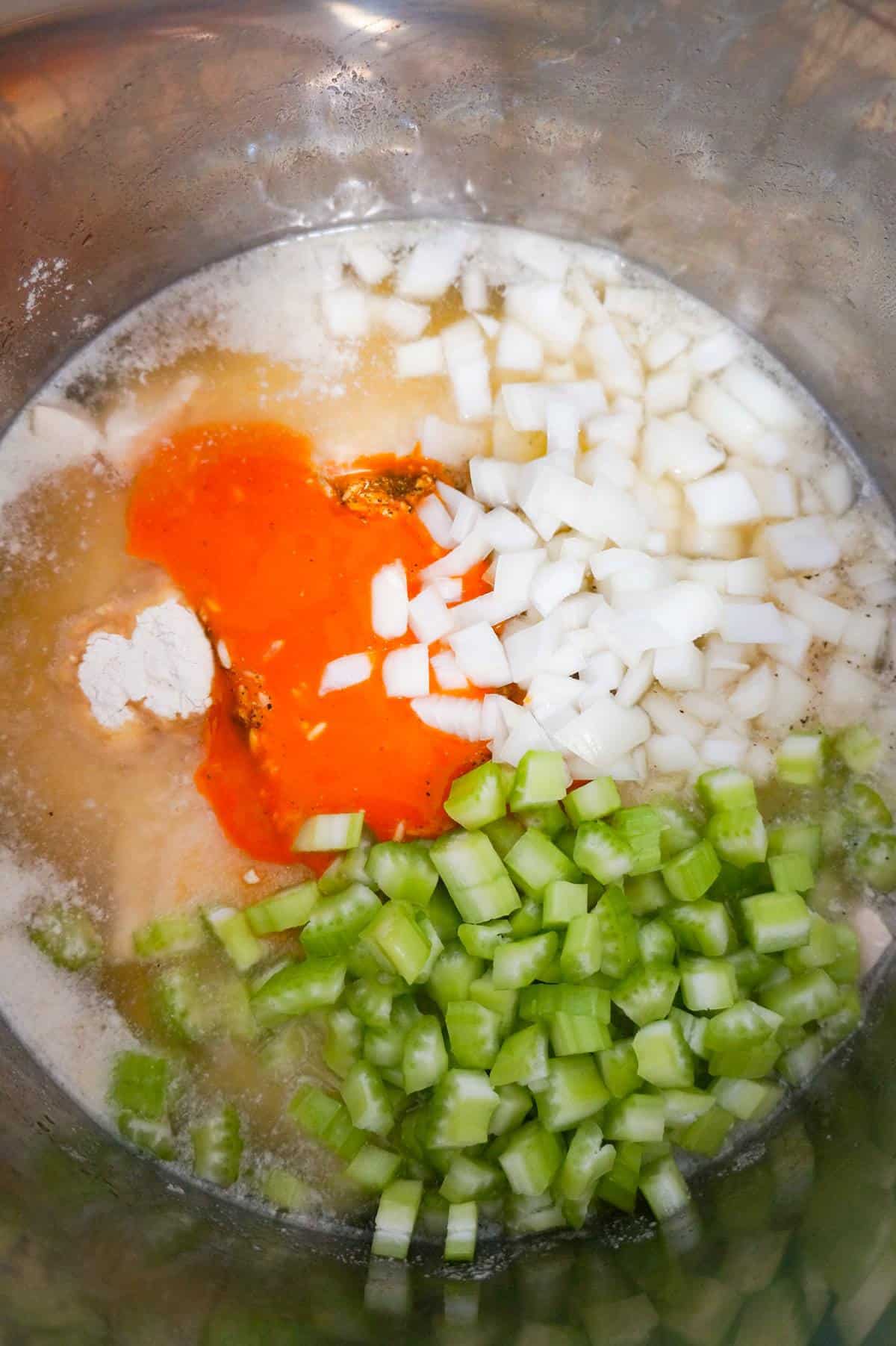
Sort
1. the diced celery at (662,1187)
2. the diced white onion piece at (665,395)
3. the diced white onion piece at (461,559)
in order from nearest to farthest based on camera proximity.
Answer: the diced celery at (662,1187) → the diced white onion piece at (461,559) → the diced white onion piece at (665,395)

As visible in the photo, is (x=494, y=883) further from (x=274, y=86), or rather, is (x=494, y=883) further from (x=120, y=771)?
(x=274, y=86)

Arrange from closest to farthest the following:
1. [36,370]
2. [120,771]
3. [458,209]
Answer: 1. [120,771]
2. [36,370]
3. [458,209]

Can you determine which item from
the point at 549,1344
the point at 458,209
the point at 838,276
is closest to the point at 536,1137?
the point at 549,1344

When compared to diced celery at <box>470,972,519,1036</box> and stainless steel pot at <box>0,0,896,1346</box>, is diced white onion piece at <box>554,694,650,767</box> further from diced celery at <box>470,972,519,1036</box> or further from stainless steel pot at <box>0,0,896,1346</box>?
stainless steel pot at <box>0,0,896,1346</box>

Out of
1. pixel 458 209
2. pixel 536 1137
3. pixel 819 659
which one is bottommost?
pixel 536 1137

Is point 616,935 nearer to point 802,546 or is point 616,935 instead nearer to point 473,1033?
point 473,1033

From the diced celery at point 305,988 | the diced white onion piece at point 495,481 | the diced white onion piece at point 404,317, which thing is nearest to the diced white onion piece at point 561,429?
the diced white onion piece at point 495,481

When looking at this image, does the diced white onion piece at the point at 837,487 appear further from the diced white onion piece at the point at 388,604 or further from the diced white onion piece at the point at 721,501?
the diced white onion piece at the point at 388,604
